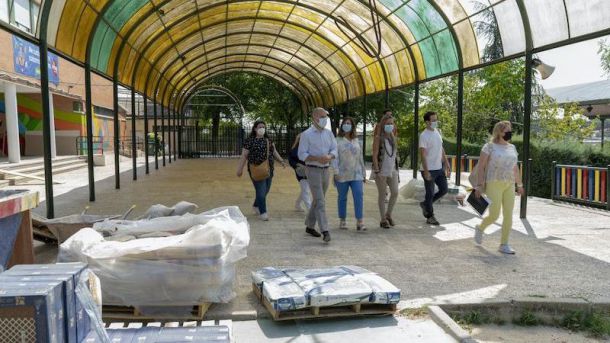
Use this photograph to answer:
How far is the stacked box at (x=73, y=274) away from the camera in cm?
284

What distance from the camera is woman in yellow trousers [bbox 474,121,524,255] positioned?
673 centimetres

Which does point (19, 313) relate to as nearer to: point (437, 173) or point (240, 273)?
point (240, 273)

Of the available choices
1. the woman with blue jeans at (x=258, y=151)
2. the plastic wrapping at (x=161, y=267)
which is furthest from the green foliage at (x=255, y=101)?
the plastic wrapping at (x=161, y=267)

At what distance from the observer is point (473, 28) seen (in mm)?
11898

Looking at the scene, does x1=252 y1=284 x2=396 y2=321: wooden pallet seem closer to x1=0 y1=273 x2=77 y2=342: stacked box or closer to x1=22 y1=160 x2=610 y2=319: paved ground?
x1=22 y1=160 x2=610 y2=319: paved ground

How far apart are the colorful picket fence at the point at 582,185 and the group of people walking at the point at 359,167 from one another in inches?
176

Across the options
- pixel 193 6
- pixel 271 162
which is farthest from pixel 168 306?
pixel 193 6

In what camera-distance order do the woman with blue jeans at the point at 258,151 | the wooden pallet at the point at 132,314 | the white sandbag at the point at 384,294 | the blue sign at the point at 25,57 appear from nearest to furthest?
the wooden pallet at the point at 132,314 → the white sandbag at the point at 384,294 → the woman with blue jeans at the point at 258,151 → the blue sign at the point at 25,57

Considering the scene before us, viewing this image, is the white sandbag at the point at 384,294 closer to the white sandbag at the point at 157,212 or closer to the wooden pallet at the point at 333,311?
the wooden pallet at the point at 333,311

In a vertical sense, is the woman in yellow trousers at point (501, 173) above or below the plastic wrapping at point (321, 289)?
above

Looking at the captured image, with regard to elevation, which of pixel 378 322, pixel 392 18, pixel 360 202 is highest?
pixel 392 18

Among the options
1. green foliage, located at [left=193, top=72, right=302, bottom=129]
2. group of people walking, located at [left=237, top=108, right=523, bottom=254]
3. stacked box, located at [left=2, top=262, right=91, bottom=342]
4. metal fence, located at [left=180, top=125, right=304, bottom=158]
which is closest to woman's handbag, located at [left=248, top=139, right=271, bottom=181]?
group of people walking, located at [left=237, top=108, right=523, bottom=254]

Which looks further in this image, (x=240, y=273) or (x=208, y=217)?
(x=240, y=273)

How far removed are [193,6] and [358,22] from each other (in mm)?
4704
